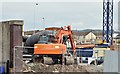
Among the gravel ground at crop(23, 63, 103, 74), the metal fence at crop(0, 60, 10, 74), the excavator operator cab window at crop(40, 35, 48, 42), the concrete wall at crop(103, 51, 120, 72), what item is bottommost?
the gravel ground at crop(23, 63, 103, 74)

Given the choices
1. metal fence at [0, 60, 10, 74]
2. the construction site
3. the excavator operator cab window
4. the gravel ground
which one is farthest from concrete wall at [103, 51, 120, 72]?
the excavator operator cab window

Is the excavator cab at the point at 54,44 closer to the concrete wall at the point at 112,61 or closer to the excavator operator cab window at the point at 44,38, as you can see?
the excavator operator cab window at the point at 44,38

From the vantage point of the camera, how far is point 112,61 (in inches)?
247

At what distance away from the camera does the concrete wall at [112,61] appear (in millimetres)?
6063

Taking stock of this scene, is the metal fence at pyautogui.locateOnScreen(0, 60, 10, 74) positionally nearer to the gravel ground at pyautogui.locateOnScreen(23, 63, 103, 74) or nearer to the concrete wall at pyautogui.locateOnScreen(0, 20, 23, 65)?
the concrete wall at pyautogui.locateOnScreen(0, 20, 23, 65)

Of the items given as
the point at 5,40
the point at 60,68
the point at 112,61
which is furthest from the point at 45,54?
the point at 112,61

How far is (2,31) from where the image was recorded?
11008mm

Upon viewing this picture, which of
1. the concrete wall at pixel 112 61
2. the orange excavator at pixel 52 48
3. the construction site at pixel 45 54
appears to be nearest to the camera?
the concrete wall at pixel 112 61

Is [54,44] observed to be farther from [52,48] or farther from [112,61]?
[112,61]

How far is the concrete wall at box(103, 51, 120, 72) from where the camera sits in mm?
6063

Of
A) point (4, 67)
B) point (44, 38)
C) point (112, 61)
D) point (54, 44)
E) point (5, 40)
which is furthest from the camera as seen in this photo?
point (44, 38)

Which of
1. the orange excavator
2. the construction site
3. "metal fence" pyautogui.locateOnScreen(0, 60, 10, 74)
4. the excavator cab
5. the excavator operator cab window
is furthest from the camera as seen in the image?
the excavator operator cab window

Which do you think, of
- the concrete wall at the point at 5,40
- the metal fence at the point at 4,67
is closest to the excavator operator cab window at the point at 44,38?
the concrete wall at the point at 5,40

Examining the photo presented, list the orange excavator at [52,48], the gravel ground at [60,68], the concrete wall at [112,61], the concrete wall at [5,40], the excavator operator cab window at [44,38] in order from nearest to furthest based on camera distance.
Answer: the concrete wall at [112,61]
the concrete wall at [5,40]
the gravel ground at [60,68]
the orange excavator at [52,48]
the excavator operator cab window at [44,38]
